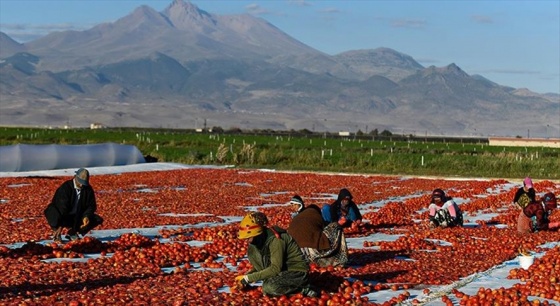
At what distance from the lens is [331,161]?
191 ft

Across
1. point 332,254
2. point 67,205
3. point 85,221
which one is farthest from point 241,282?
point 67,205

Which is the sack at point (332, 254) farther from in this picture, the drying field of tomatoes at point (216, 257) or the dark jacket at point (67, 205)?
the dark jacket at point (67, 205)

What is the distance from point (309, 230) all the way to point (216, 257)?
7.86 feet

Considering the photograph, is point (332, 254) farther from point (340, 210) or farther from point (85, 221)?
point (340, 210)

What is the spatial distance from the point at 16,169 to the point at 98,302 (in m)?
33.1

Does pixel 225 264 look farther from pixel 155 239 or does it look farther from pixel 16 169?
pixel 16 169

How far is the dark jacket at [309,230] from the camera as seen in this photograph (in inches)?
613

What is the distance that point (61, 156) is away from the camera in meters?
46.2

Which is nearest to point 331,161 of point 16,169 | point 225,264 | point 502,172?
point 502,172

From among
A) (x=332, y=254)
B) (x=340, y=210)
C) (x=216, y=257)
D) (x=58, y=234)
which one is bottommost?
(x=216, y=257)

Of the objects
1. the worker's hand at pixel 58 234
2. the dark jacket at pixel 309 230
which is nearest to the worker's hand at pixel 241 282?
the dark jacket at pixel 309 230

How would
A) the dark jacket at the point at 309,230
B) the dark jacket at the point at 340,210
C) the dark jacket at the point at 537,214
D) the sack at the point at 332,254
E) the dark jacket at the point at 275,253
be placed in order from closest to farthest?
the dark jacket at the point at 275,253, the dark jacket at the point at 309,230, the sack at the point at 332,254, the dark jacket at the point at 340,210, the dark jacket at the point at 537,214

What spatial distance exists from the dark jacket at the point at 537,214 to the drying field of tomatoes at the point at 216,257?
0.59 m

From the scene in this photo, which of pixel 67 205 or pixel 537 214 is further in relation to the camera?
pixel 537 214
